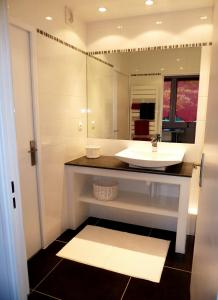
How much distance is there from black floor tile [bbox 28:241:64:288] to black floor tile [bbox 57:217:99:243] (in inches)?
4.2

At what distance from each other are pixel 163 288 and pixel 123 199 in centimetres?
100

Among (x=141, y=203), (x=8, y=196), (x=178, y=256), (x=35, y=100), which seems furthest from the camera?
(x=141, y=203)

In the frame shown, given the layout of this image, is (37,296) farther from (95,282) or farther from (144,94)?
(144,94)

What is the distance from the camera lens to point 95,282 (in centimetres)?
193

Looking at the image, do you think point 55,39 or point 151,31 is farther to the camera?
point 151,31

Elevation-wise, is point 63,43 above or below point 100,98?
above

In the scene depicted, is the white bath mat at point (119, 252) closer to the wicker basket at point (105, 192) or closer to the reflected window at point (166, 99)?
the wicker basket at point (105, 192)

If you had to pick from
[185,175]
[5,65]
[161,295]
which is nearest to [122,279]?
[161,295]

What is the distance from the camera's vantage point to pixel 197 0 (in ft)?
6.96

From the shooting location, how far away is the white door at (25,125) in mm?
1829

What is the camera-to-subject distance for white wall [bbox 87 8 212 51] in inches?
90.7

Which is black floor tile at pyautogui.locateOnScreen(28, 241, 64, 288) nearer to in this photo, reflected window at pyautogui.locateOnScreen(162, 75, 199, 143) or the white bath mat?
the white bath mat

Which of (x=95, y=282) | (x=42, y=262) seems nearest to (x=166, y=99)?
(x=95, y=282)

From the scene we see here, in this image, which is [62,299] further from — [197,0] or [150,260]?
[197,0]
